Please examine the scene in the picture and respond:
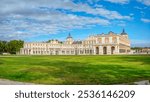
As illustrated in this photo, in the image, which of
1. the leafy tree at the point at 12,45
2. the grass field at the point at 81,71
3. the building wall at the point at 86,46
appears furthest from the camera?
the building wall at the point at 86,46

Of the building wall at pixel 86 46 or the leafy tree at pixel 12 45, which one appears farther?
the building wall at pixel 86 46

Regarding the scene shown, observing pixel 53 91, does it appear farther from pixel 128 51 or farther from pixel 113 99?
pixel 128 51

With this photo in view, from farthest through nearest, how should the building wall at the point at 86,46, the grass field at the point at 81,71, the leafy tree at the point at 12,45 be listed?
the building wall at the point at 86,46, the leafy tree at the point at 12,45, the grass field at the point at 81,71

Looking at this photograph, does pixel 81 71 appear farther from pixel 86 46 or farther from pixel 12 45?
pixel 12 45

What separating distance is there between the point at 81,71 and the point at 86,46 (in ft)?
2.24

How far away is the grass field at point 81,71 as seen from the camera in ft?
25.5

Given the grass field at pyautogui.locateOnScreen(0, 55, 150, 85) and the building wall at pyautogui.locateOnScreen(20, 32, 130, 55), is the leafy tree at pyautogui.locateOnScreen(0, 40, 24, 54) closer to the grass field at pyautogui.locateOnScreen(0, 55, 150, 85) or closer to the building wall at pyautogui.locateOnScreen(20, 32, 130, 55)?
the building wall at pyautogui.locateOnScreen(20, 32, 130, 55)

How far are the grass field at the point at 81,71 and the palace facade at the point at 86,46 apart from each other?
1.24 feet

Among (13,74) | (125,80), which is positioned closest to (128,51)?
(125,80)

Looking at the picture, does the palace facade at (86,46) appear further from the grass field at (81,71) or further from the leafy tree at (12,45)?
the grass field at (81,71)

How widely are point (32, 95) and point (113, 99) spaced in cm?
161

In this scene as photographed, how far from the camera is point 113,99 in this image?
21.2 ft

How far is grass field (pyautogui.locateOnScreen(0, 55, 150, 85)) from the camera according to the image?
25.5 feet

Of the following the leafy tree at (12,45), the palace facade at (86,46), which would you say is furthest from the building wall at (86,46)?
the leafy tree at (12,45)
